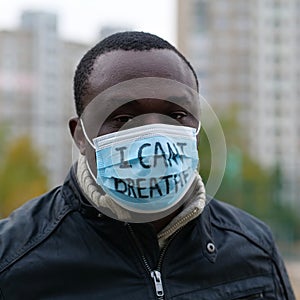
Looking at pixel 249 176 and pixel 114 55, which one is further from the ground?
pixel 114 55

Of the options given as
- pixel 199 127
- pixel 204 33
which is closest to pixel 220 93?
pixel 204 33

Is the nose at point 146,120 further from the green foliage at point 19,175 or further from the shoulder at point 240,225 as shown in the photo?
the green foliage at point 19,175

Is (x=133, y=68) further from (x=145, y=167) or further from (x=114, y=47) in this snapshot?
(x=145, y=167)

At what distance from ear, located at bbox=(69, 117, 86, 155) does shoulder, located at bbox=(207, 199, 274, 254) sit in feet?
1.11

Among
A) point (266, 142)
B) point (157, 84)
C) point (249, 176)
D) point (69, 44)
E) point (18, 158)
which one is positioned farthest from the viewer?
point (69, 44)

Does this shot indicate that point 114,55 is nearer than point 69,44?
Yes

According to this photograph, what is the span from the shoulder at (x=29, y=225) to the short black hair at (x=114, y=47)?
0.21 meters

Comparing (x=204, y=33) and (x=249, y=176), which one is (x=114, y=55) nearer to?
(x=249, y=176)

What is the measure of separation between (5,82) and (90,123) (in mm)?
47848

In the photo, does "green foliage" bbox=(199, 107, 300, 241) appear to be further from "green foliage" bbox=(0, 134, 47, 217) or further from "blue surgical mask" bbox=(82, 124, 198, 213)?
"blue surgical mask" bbox=(82, 124, 198, 213)

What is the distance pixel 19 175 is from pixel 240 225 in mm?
24815

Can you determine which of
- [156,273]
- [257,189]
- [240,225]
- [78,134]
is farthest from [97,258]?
[257,189]

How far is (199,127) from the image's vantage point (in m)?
1.96

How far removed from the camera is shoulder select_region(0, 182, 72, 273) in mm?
1852
